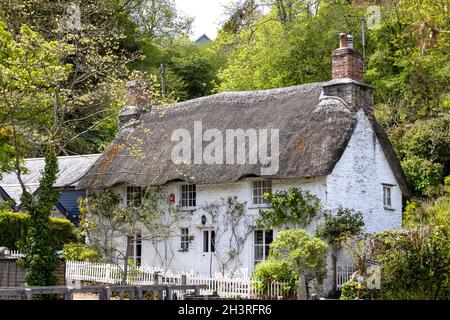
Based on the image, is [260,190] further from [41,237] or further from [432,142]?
[432,142]

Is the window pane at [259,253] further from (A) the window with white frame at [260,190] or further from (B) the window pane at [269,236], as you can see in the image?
(A) the window with white frame at [260,190]

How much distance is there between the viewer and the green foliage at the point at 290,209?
25.3 metres

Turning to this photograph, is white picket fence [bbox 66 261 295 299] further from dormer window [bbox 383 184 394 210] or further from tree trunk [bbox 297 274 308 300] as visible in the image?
dormer window [bbox 383 184 394 210]

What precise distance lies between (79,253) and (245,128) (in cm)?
793

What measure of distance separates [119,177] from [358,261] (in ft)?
39.7

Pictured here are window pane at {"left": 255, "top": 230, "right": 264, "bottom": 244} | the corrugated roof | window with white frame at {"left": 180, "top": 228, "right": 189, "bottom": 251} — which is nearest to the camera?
window pane at {"left": 255, "top": 230, "right": 264, "bottom": 244}

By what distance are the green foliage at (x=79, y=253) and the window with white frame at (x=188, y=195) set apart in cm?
388

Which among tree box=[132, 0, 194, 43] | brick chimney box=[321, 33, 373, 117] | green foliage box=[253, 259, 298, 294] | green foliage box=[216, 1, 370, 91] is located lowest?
green foliage box=[253, 259, 298, 294]

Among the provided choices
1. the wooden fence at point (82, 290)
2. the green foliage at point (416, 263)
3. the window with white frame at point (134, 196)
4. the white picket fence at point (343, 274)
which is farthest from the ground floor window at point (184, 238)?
the green foliage at point (416, 263)

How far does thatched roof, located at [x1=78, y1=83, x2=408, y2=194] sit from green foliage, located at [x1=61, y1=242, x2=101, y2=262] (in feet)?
10.3

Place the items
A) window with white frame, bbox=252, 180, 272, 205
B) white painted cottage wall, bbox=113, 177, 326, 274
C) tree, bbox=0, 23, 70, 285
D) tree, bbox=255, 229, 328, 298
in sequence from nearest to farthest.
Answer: tree, bbox=0, 23, 70, 285
tree, bbox=255, 229, 328, 298
white painted cottage wall, bbox=113, 177, 326, 274
window with white frame, bbox=252, 180, 272, 205

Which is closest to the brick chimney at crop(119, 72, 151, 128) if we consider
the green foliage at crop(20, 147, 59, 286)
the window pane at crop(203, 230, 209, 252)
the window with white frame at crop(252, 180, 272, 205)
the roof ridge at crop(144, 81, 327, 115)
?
the roof ridge at crop(144, 81, 327, 115)

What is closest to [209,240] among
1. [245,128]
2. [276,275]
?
[245,128]

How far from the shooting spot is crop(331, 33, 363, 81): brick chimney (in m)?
26.9
